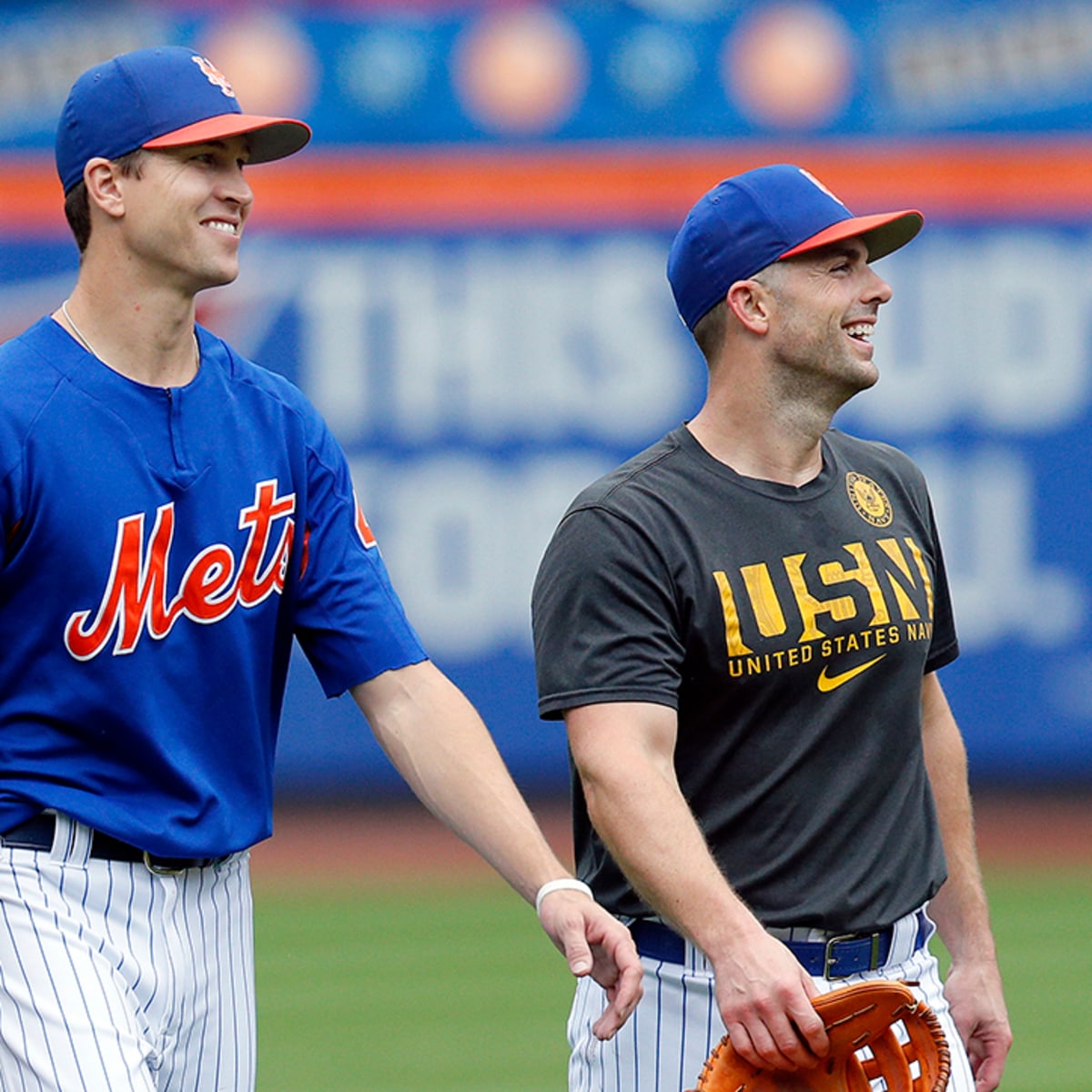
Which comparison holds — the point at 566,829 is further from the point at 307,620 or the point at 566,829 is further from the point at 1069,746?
the point at 307,620

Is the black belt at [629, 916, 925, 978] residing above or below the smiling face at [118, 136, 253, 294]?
below

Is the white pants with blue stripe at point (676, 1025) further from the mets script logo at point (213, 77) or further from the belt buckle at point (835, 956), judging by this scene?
the mets script logo at point (213, 77)

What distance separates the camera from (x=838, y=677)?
3555mm

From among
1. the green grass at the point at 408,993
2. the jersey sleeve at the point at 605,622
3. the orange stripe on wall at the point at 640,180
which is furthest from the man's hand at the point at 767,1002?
the orange stripe on wall at the point at 640,180

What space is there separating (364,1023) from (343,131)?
5.05 m

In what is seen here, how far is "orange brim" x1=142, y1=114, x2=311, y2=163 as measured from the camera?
11.2 ft

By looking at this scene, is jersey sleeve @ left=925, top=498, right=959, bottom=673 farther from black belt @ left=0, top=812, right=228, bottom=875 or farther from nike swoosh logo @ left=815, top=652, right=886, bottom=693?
black belt @ left=0, top=812, right=228, bottom=875

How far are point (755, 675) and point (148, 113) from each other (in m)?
1.30

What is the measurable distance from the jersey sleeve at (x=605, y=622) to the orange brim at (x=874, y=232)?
24.3 inches

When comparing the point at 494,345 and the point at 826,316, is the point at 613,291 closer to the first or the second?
the point at 494,345

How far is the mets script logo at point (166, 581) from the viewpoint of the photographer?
10.8 feet

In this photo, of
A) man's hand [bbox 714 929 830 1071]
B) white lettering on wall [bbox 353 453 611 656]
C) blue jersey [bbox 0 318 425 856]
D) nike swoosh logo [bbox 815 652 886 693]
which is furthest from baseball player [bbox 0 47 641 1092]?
white lettering on wall [bbox 353 453 611 656]

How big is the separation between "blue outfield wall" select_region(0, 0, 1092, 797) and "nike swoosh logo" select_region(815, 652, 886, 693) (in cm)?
705

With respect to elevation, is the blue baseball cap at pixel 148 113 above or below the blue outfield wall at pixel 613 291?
above
